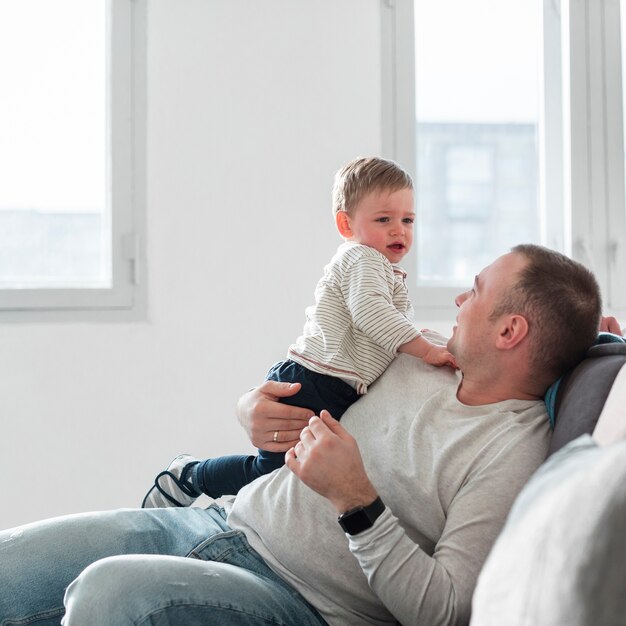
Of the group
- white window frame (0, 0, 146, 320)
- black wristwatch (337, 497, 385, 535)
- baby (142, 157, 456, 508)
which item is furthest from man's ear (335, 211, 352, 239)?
white window frame (0, 0, 146, 320)

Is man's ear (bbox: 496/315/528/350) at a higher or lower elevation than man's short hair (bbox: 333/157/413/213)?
lower

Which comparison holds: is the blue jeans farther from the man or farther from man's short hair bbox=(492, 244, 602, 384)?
man's short hair bbox=(492, 244, 602, 384)

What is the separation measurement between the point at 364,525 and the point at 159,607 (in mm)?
314

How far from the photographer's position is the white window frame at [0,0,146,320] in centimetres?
271

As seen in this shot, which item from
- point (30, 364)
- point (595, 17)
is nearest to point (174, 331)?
point (30, 364)

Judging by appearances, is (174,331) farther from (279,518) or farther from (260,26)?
(279,518)

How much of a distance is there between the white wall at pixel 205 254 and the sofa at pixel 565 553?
7.10 feet

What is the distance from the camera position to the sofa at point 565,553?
1.61 feet

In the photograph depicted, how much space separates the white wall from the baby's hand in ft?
4.13

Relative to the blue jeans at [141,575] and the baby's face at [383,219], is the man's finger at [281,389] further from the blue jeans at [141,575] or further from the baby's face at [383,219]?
the baby's face at [383,219]

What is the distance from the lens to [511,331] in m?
1.33

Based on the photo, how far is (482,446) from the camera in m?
1.25

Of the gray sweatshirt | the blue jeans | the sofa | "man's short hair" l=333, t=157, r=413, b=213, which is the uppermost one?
"man's short hair" l=333, t=157, r=413, b=213

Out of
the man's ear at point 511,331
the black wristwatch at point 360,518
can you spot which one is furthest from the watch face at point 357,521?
the man's ear at point 511,331
